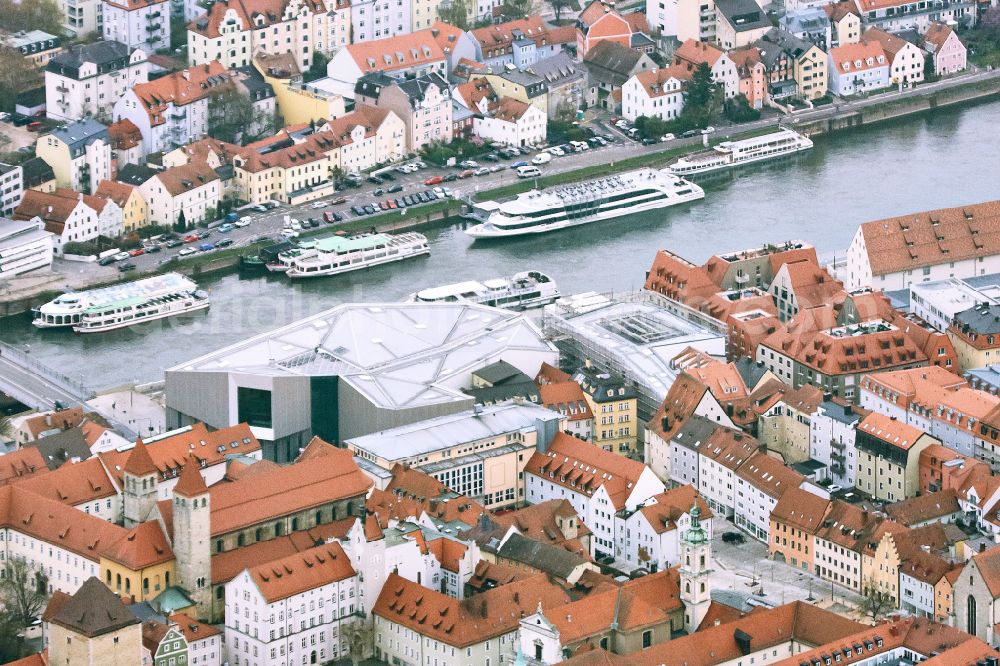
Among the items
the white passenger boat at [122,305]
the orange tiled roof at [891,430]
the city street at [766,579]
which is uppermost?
the orange tiled roof at [891,430]

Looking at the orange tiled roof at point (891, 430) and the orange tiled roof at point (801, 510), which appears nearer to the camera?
the orange tiled roof at point (801, 510)

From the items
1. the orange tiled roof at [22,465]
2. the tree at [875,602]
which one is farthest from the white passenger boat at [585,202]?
the tree at [875,602]

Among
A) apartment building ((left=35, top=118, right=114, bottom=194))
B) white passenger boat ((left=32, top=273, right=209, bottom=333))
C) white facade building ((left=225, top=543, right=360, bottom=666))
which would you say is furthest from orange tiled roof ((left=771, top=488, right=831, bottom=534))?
apartment building ((left=35, top=118, right=114, bottom=194))

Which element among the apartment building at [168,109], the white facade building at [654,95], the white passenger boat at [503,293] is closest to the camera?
the white passenger boat at [503,293]

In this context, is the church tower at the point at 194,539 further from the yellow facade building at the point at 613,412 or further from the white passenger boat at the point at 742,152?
the white passenger boat at the point at 742,152

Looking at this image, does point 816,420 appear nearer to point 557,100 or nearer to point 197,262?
point 197,262

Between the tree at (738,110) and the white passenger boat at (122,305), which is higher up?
the tree at (738,110)

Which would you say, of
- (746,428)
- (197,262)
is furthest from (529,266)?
(746,428)
